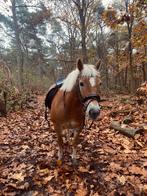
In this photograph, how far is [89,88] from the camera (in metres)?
4.15

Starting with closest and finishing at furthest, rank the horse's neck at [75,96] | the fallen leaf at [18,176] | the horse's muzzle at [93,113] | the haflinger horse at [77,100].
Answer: the horse's muzzle at [93,113] → the haflinger horse at [77,100] → the fallen leaf at [18,176] → the horse's neck at [75,96]

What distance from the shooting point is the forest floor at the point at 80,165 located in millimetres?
4105

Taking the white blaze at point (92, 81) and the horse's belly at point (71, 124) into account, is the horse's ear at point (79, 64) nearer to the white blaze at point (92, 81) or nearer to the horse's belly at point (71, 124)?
the white blaze at point (92, 81)

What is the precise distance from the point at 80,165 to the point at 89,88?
1653mm

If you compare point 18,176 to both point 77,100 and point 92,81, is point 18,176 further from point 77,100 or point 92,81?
point 92,81

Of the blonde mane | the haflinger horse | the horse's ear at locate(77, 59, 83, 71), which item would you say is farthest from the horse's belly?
the horse's ear at locate(77, 59, 83, 71)

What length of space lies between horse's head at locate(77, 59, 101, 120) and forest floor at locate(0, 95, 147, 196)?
1173 millimetres

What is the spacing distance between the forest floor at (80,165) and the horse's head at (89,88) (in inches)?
46.2

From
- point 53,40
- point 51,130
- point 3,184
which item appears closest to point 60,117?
point 3,184

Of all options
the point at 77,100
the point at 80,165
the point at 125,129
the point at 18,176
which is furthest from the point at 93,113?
the point at 125,129

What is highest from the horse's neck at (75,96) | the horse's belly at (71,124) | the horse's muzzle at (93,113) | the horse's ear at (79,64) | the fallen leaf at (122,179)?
the horse's ear at (79,64)

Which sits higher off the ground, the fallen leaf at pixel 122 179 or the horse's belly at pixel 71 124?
the horse's belly at pixel 71 124

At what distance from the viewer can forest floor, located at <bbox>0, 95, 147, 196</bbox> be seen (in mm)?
4105

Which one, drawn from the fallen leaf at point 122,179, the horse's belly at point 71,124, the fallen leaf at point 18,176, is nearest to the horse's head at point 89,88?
the horse's belly at point 71,124
